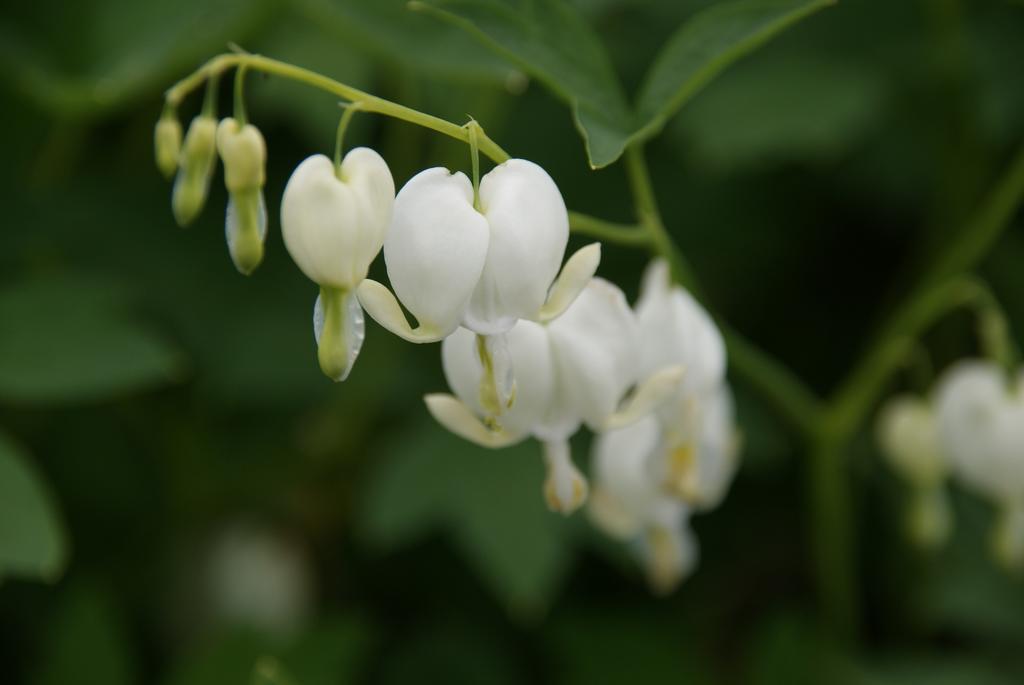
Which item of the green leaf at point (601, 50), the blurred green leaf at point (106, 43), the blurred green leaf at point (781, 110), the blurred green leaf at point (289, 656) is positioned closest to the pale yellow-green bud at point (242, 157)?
the green leaf at point (601, 50)

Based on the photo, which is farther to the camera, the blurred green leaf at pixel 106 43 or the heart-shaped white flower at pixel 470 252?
the blurred green leaf at pixel 106 43

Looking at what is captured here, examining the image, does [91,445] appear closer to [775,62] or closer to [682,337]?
[682,337]

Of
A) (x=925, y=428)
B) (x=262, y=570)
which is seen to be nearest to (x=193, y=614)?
(x=262, y=570)

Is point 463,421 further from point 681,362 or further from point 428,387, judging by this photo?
point 428,387

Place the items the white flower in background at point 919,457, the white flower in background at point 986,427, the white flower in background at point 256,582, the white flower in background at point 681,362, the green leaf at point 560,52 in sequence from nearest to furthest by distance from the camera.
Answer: the green leaf at point 560,52
the white flower in background at point 681,362
the white flower in background at point 986,427
the white flower in background at point 919,457
the white flower in background at point 256,582

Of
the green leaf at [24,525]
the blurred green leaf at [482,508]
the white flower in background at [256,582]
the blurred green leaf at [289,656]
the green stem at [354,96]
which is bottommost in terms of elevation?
the white flower in background at [256,582]

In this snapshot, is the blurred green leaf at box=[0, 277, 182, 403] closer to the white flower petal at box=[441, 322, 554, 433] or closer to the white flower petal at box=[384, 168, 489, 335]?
the white flower petal at box=[441, 322, 554, 433]

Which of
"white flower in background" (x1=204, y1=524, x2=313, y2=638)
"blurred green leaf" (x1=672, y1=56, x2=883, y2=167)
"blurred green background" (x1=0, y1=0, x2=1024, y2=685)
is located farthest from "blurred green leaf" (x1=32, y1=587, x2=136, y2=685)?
"blurred green leaf" (x1=672, y1=56, x2=883, y2=167)

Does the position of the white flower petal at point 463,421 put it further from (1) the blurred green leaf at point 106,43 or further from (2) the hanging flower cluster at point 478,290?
(1) the blurred green leaf at point 106,43
